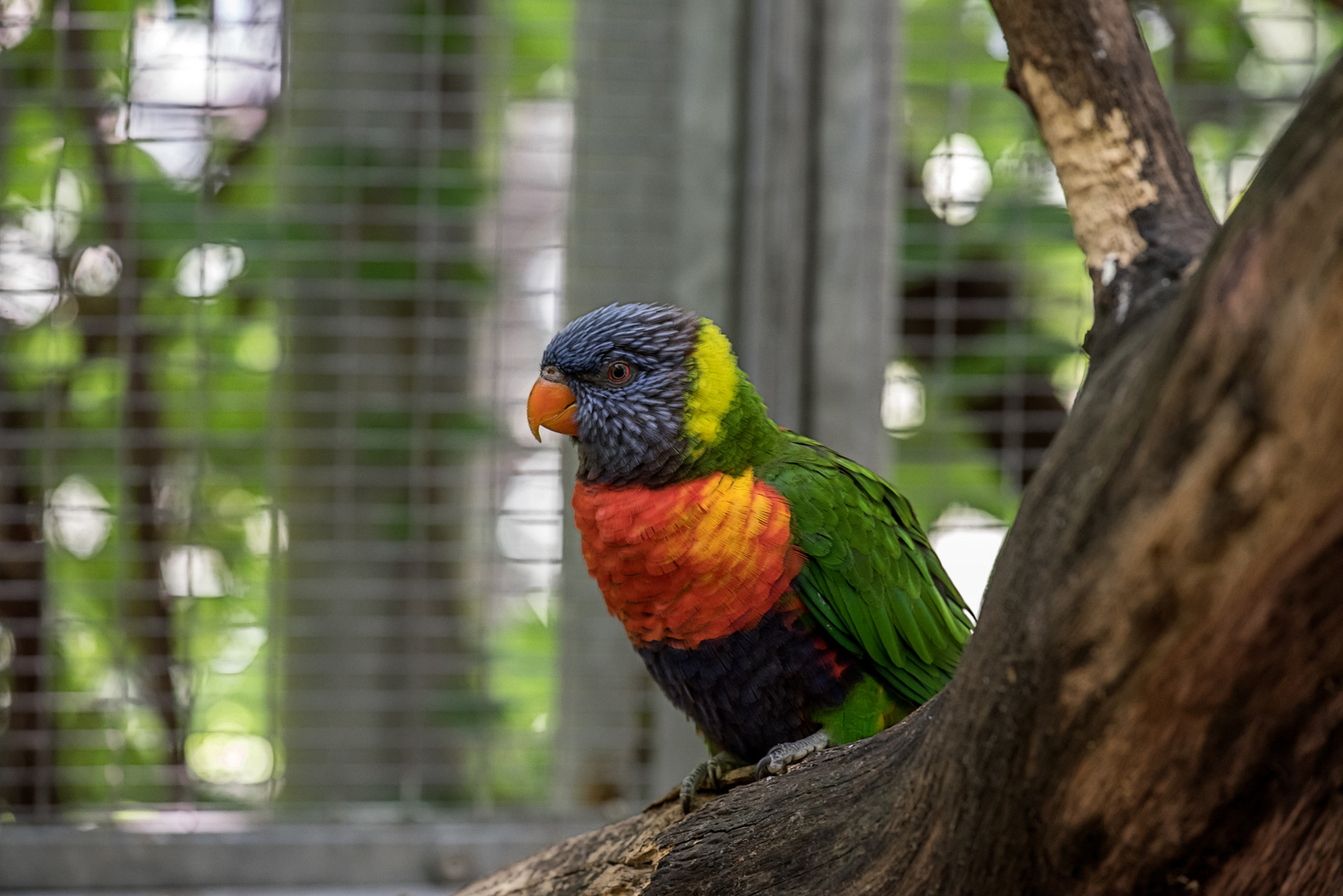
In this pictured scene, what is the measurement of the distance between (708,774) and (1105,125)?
825 millimetres

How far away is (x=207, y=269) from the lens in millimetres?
1954

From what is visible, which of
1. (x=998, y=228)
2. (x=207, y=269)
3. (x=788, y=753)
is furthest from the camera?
(x=998, y=228)

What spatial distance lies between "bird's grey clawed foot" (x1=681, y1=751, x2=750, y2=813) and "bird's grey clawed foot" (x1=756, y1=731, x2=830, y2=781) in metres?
0.08

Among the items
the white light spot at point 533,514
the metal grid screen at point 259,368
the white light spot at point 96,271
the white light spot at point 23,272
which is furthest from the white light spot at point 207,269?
the white light spot at point 533,514

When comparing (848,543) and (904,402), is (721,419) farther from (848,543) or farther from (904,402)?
(904,402)

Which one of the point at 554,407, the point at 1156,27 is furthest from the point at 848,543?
the point at 1156,27

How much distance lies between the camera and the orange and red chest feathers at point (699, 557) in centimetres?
115

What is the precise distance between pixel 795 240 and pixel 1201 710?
1311mm

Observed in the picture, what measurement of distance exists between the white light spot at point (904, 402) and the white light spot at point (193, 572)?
1465mm

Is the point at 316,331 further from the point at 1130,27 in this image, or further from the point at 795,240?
the point at 1130,27

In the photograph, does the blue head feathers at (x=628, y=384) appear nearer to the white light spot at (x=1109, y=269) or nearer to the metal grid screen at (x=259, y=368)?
the white light spot at (x=1109, y=269)

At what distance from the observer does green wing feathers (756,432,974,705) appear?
1.18 metres

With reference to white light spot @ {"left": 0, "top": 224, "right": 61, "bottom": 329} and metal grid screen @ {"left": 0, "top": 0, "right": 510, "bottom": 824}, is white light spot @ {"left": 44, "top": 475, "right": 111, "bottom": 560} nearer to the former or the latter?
metal grid screen @ {"left": 0, "top": 0, "right": 510, "bottom": 824}

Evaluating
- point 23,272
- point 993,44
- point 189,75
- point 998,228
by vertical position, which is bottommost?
point 23,272
